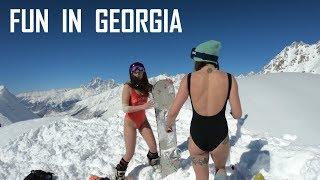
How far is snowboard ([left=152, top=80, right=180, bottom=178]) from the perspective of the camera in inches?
354

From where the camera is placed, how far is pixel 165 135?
31.0 ft

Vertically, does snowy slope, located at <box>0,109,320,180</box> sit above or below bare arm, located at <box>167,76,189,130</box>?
below

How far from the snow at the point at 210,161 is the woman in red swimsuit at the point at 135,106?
0.66m

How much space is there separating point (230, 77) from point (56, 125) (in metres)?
8.59

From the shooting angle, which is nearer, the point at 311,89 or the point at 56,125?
the point at 56,125

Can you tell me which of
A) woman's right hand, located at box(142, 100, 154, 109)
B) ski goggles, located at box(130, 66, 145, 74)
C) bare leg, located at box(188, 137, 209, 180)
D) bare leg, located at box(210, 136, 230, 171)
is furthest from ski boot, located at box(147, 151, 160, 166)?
bare leg, located at box(210, 136, 230, 171)

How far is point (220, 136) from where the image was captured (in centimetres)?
587

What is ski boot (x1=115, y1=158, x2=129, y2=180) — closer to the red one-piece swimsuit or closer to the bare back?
the red one-piece swimsuit

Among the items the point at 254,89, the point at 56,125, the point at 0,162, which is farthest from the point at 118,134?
the point at 254,89

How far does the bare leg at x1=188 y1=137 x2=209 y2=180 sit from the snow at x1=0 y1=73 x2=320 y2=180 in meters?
2.29

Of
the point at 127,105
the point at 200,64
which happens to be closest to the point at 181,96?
the point at 200,64

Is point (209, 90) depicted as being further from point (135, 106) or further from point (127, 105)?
point (127, 105)

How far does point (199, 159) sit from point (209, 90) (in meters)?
1.07

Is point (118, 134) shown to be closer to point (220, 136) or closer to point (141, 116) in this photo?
point (141, 116)
